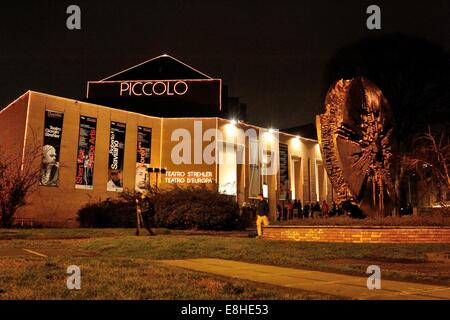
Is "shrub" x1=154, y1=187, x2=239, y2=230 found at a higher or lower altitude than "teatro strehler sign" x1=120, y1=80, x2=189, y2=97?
lower

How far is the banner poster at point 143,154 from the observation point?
111 feet

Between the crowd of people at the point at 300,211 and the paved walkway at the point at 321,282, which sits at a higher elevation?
the crowd of people at the point at 300,211

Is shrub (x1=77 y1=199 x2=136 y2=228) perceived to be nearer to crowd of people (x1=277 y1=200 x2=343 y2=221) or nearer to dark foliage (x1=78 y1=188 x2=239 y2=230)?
dark foliage (x1=78 y1=188 x2=239 y2=230)

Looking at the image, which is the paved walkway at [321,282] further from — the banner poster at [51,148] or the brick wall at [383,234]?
the banner poster at [51,148]

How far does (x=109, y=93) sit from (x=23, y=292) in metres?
38.1

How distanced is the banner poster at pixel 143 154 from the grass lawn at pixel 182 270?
19677 millimetres

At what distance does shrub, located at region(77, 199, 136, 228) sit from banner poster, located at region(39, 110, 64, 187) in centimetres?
277

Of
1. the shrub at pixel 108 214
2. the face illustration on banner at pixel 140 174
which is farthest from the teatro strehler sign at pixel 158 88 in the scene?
the shrub at pixel 108 214

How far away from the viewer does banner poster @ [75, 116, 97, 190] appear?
30.4m

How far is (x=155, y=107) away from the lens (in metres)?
42.1

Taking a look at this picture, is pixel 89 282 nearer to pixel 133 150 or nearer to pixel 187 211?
pixel 187 211

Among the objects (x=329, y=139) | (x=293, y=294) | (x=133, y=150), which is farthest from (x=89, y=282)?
(x=133, y=150)

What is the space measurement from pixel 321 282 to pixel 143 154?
28.9m

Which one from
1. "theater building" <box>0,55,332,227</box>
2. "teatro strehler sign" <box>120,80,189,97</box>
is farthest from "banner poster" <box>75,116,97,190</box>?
"teatro strehler sign" <box>120,80,189,97</box>
